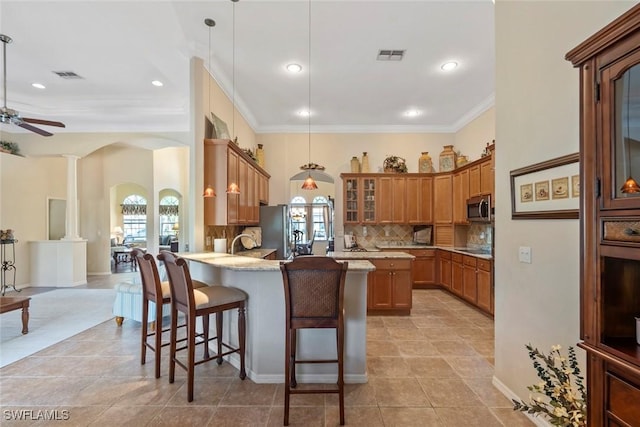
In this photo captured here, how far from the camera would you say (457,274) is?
5188 mm

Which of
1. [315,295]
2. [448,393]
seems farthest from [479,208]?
[315,295]

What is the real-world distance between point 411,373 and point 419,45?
366cm

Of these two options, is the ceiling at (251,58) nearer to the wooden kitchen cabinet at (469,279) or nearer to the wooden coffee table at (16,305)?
the wooden kitchen cabinet at (469,279)

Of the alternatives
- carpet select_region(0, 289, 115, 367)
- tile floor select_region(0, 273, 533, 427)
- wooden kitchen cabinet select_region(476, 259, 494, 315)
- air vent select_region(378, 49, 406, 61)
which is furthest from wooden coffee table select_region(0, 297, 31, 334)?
wooden kitchen cabinet select_region(476, 259, 494, 315)

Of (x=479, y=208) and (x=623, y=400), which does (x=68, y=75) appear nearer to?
(x=623, y=400)

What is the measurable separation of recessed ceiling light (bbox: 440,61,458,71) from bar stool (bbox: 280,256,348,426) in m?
3.51

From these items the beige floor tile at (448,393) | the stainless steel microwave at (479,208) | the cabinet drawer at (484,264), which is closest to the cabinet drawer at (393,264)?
the cabinet drawer at (484,264)

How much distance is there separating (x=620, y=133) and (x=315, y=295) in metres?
1.74

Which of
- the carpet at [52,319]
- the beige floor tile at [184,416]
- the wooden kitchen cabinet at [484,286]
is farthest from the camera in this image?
the wooden kitchen cabinet at [484,286]

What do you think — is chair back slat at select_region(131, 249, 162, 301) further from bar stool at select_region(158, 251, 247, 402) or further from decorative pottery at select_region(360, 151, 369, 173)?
decorative pottery at select_region(360, 151, 369, 173)

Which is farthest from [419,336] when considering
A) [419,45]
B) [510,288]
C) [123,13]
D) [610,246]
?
[123,13]

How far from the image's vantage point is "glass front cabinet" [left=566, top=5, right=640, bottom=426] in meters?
1.06

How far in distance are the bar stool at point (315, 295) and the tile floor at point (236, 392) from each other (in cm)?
38

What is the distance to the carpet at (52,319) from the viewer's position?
10.6 feet
